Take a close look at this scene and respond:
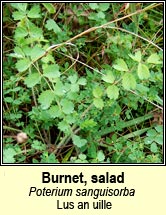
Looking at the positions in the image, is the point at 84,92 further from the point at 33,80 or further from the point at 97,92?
the point at 33,80

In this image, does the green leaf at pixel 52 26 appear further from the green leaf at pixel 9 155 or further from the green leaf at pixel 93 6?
the green leaf at pixel 9 155

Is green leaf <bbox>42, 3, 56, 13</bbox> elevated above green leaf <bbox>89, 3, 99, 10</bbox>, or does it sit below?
below

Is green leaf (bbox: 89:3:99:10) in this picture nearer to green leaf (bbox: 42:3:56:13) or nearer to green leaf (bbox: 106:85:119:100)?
green leaf (bbox: 42:3:56:13)

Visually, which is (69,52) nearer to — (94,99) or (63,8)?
(63,8)

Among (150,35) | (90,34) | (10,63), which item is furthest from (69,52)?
(150,35)

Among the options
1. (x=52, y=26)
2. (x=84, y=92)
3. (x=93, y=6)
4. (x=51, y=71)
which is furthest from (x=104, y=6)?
(x=51, y=71)

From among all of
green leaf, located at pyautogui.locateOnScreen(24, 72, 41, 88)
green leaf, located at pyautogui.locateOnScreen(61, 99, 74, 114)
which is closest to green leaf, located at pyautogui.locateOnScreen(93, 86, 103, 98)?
green leaf, located at pyautogui.locateOnScreen(61, 99, 74, 114)

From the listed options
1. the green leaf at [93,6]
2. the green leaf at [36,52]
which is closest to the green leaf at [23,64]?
the green leaf at [36,52]

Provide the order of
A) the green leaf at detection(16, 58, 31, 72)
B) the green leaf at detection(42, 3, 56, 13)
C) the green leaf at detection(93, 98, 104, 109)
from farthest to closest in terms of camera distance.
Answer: the green leaf at detection(42, 3, 56, 13) < the green leaf at detection(93, 98, 104, 109) < the green leaf at detection(16, 58, 31, 72)
